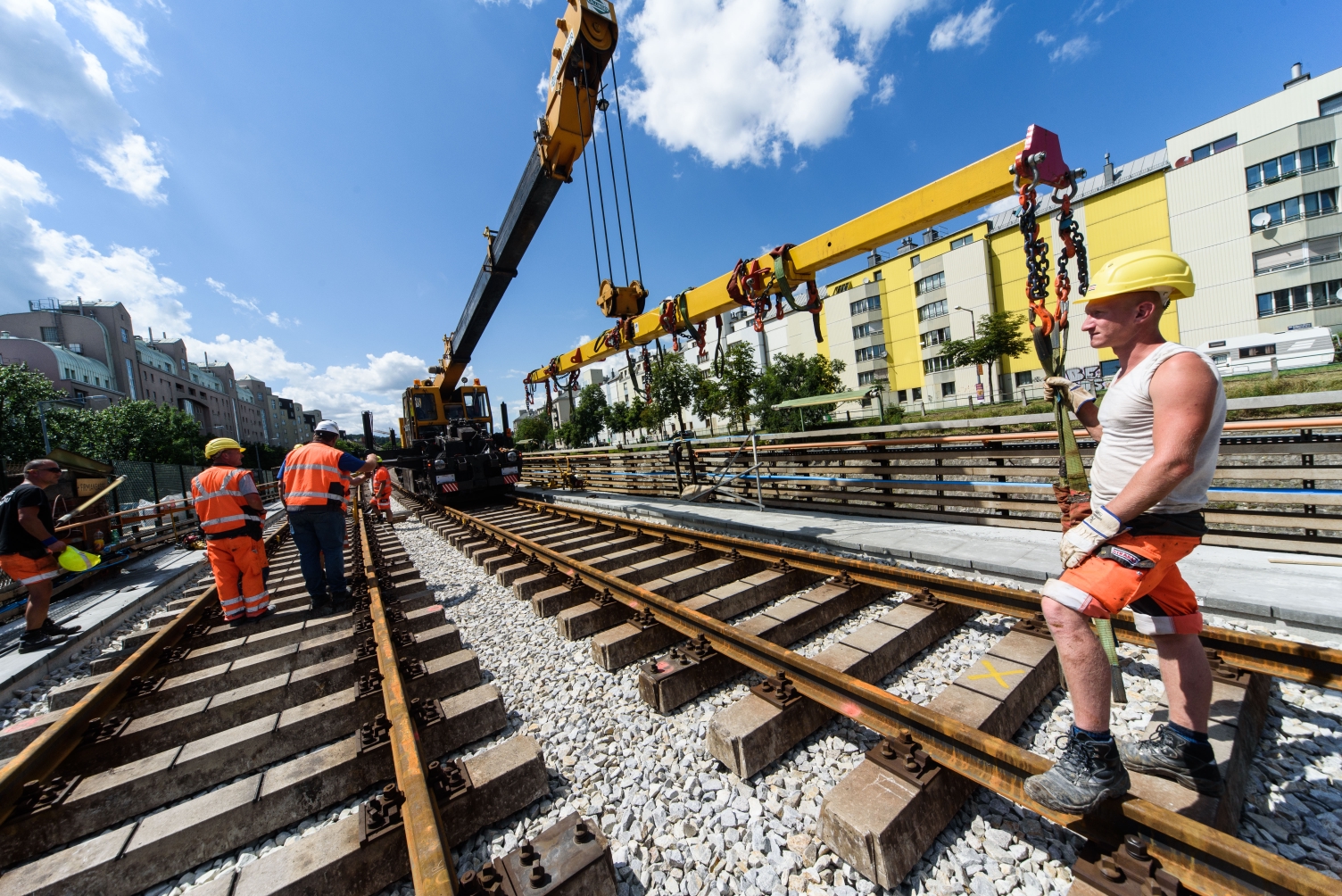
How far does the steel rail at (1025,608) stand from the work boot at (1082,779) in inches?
39.5

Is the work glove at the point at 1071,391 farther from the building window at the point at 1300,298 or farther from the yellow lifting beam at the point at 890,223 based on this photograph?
the building window at the point at 1300,298

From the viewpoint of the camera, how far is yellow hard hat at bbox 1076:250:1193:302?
170cm

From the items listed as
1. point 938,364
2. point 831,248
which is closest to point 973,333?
point 938,364

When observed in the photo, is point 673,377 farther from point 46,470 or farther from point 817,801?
point 817,801

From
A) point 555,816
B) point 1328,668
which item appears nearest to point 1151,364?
point 1328,668

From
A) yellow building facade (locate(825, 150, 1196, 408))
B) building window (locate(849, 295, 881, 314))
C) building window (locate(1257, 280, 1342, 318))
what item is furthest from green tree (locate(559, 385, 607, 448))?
building window (locate(1257, 280, 1342, 318))

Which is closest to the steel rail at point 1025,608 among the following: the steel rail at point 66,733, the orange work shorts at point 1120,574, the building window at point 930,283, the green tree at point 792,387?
the orange work shorts at point 1120,574

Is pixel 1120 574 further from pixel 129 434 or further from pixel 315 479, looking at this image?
pixel 129 434

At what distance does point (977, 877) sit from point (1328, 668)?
1891 millimetres

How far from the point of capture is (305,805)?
224 centimetres

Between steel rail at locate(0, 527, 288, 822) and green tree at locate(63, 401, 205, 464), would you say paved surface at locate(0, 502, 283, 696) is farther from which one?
green tree at locate(63, 401, 205, 464)

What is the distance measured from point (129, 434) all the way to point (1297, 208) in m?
75.9

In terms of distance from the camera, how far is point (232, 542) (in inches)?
176

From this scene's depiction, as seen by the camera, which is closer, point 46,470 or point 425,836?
point 425,836
